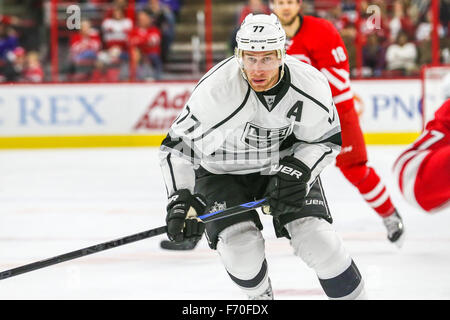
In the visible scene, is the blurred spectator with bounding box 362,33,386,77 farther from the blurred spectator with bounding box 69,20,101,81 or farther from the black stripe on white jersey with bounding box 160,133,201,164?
the black stripe on white jersey with bounding box 160,133,201,164

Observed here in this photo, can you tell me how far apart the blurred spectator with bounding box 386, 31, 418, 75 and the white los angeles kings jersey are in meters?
5.68

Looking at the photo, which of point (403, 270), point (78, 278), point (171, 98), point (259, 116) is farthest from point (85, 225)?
point (171, 98)

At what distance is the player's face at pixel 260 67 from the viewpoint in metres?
2.40

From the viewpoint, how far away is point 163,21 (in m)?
8.87

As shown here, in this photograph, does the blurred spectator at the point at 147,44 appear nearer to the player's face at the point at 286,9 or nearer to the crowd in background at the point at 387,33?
the crowd in background at the point at 387,33

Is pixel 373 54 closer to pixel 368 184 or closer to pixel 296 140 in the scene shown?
pixel 368 184

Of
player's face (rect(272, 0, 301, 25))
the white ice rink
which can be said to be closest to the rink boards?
the white ice rink

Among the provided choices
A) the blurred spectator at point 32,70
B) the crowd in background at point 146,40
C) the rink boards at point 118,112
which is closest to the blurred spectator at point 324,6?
the crowd in background at point 146,40

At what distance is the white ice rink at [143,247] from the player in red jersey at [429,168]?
5.14 feet

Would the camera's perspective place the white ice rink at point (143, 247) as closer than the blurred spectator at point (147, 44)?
Yes

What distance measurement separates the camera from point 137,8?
885 cm

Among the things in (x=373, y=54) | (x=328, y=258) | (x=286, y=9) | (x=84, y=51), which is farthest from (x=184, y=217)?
(x=84, y=51)

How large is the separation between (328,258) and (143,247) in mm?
1749

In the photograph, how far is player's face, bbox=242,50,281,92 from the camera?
94.7 inches
